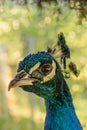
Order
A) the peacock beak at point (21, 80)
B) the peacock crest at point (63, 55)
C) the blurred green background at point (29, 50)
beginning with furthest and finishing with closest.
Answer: the blurred green background at point (29, 50), the peacock crest at point (63, 55), the peacock beak at point (21, 80)

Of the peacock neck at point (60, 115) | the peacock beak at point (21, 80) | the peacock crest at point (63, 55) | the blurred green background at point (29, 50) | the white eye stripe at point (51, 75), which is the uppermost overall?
the blurred green background at point (29, 50)

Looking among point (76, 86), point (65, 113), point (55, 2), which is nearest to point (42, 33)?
point (76, 86)

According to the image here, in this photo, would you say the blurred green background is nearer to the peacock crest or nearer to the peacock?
the peacock crest

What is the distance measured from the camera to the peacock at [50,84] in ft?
5.96

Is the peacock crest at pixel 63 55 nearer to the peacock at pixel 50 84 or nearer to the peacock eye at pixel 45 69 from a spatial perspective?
the peacock at pixel 50 84

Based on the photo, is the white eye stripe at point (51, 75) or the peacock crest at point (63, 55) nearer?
the white eye stripe at point (51, 75)

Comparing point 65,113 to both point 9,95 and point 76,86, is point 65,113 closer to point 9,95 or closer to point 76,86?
point 76,86

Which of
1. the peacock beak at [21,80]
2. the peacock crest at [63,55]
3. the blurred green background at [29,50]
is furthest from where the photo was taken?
the blurred green background at [29,50]

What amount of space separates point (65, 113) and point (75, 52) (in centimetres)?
550

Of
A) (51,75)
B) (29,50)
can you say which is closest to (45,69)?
(51,75)

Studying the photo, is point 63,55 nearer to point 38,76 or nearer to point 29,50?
point 38,76

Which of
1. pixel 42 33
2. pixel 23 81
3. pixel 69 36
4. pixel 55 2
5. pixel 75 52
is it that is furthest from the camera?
pixel 75 52

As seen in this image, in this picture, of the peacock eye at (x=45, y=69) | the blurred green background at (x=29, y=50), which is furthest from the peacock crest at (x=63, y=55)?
the blurred green background at (x=29, y=50)

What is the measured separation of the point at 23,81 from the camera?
180 centimetres
